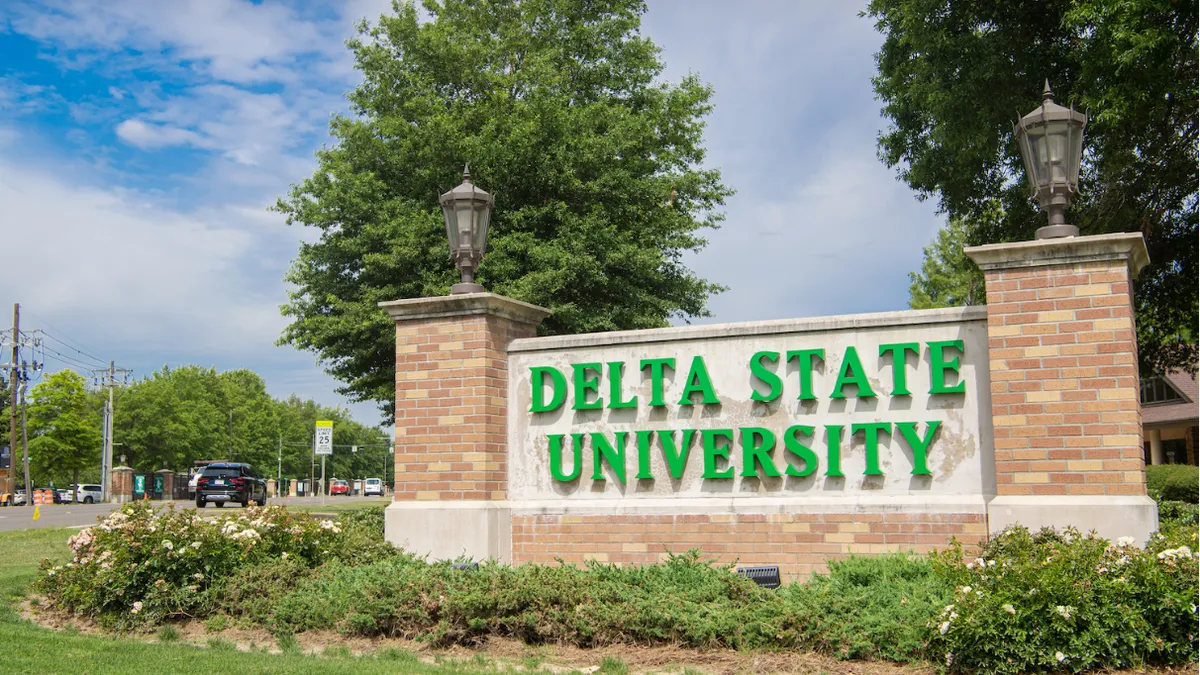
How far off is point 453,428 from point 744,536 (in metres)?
2.95

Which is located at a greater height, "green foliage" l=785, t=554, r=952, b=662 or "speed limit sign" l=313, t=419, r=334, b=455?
"speed limit sign" l=313, t=419, r=334, b=455

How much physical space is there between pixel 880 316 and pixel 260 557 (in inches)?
225

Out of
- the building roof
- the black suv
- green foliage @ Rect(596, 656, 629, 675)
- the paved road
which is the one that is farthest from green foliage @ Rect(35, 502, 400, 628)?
the building roof

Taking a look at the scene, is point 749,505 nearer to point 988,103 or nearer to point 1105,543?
point 1105,543

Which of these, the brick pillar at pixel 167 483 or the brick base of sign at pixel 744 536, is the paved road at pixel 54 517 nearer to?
the brick base of sign at pixel 744 536

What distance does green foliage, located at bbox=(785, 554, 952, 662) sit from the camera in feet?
20.8

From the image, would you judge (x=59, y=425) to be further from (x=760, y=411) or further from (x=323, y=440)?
(x=760, y=411)

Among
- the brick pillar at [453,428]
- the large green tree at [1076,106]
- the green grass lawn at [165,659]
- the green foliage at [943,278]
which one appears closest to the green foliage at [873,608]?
the green grass lawn at [165,659]

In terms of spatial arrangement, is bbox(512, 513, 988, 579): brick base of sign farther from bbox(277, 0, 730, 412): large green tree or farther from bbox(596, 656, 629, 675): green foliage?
bbox(277, 0, 730, 412): large green tree

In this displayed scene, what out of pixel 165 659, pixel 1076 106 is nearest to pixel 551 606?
pixel 165 659

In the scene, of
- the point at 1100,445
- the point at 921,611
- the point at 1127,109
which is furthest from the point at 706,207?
the point at 921,611

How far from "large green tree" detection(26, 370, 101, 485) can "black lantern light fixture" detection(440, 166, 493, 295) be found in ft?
189

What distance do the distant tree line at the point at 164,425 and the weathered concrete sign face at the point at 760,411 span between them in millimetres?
58321

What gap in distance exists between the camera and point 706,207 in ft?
84.7
